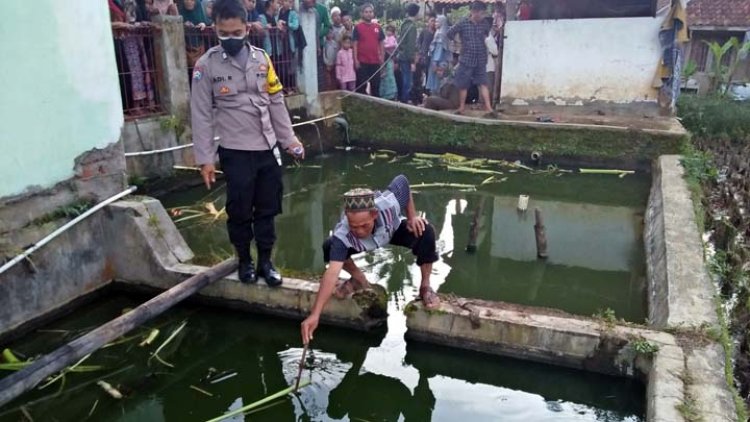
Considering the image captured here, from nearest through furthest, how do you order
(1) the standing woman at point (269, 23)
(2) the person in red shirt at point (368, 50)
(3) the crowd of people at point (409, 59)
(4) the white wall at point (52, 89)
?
(4) the white wall at point (52, 89)
(1) the standing woman at point (269, 23)
(3) the crowd of people at point (409, 59)
(2) the person in red shirt at point (368, 50)

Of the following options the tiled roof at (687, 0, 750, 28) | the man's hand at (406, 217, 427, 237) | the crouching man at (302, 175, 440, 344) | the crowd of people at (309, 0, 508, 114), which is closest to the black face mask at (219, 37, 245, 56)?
the crouching man at (302, 175, 440, 344)

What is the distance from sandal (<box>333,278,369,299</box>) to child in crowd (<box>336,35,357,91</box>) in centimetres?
796

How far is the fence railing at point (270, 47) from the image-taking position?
8867 millimetres

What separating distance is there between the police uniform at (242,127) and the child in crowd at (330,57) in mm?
7642

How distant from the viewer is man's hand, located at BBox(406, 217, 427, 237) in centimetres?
414

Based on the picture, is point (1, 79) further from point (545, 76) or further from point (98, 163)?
point (545, 76)

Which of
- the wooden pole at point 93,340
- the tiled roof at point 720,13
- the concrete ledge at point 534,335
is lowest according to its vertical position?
the concrete ledge at point 534,335

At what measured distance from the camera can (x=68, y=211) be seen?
488 cm

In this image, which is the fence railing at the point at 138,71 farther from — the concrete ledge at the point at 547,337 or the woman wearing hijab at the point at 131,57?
the concrete ledge at the point at 547,337

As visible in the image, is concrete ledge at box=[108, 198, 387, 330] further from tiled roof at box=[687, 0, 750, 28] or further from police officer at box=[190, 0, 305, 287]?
tiled roof at box=[687, 0, 750, 28]

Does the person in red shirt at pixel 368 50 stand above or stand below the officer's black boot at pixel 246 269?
above

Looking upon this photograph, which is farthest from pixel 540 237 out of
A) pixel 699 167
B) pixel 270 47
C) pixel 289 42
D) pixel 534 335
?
pixel 289 42

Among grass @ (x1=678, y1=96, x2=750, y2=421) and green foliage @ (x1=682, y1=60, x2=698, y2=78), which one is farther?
green foliage @ (x1=682, y1=60, x2=698, y2=78)

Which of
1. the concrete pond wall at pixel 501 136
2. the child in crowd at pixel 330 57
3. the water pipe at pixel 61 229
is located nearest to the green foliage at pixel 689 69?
the concrete pond wall at pixel 501 136
